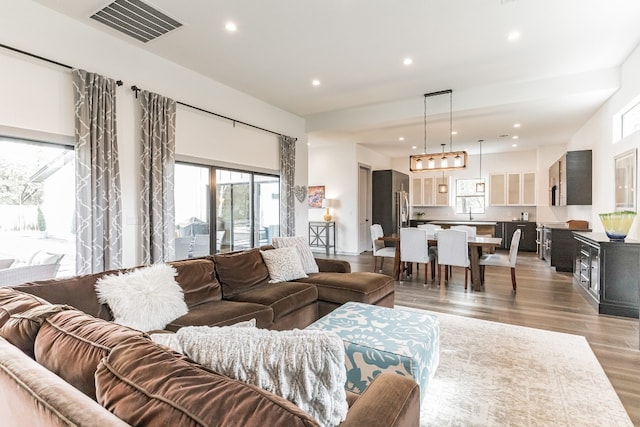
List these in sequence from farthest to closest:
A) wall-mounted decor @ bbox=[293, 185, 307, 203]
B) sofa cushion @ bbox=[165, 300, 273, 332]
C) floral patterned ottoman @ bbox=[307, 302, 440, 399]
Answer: wall-mounted decor @ bbox=[293, 185, 307, 203]
sofa cushion @ bbox=[165, 300, 273, 332]
floral patterned ottoman @ bbox=[307, 302, 440, 399]

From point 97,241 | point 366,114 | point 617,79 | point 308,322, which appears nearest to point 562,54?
point 617,79

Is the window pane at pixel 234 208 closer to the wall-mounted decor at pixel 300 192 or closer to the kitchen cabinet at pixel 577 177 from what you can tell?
the wall-mounted decor at pixel 300 192

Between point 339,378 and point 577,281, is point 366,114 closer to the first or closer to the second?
point 577,281

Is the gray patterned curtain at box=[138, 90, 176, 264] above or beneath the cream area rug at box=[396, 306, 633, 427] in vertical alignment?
above

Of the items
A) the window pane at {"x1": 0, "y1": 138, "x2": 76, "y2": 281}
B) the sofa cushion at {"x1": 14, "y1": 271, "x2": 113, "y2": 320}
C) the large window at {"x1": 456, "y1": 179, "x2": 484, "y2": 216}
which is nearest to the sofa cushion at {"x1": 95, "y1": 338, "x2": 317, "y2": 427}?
the sofa cushion at {"x1": 14, "y1": 271, "x2": 113, "y2": 320}

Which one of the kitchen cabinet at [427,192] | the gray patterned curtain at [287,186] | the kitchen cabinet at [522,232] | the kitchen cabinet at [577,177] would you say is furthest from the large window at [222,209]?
the kitchen cabinet at [522,232]

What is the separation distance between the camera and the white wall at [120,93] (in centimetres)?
296

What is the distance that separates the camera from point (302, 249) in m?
3.97

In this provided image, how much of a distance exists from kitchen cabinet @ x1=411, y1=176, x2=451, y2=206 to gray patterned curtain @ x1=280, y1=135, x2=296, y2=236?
6078mm

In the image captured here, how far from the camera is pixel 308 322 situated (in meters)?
3.22

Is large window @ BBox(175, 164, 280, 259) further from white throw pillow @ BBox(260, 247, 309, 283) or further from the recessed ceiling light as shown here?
the recessed ceiling light

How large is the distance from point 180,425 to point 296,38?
12.9 ft

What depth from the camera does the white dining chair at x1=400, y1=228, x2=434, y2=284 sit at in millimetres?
5227

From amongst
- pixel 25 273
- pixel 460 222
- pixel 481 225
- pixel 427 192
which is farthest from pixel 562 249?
pixel 25 273
